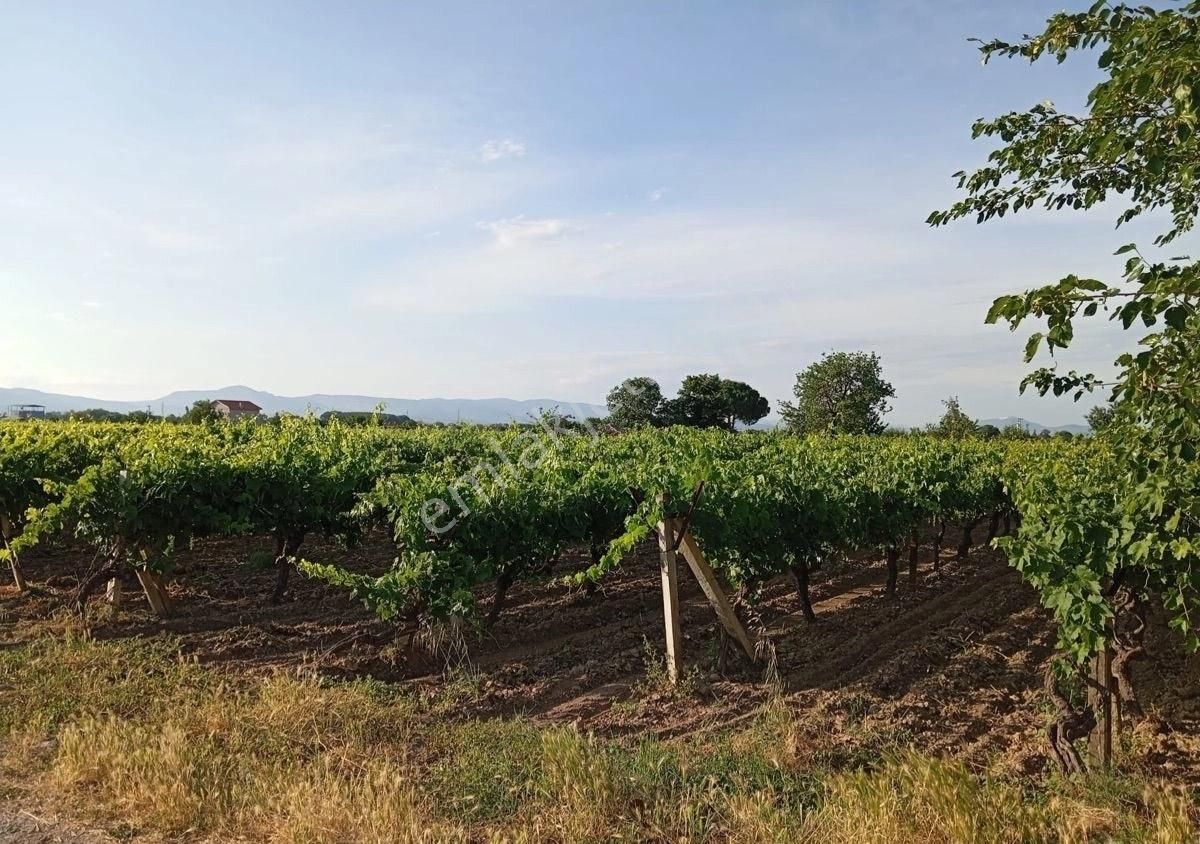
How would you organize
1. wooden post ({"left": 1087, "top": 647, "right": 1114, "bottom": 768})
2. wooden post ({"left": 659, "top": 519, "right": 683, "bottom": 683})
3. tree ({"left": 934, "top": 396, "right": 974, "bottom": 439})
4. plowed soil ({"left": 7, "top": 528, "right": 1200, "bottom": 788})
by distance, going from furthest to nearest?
tree ({"left": 934, "top": 396, "right": 974, "bottom": 439}) < wooden post ({"left": 659, "top": 519, "right": 683, "bottom": 683}) < plowed soil ({"left": 7, "top": 528, "right": 1200, "bottom": 788}) < wooden post ({"left": 1087, "top": 647, "right": 1114, "bottom": 768})

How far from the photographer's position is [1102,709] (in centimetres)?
445

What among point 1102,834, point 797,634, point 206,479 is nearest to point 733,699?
point 797,634

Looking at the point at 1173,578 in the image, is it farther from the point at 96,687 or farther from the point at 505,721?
the point at 96,687

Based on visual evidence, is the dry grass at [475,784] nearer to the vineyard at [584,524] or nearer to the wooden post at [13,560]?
the vineyard at [584,524]

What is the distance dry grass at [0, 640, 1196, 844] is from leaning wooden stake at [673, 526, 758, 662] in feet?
3.40

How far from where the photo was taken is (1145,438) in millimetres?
3664

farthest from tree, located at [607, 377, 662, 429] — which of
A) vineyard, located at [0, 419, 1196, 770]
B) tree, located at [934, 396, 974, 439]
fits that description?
vineyard, located at [0, 419, 1196, 770]

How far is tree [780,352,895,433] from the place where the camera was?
46.0 m

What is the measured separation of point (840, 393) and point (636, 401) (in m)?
13.6

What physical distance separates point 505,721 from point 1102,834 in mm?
3361

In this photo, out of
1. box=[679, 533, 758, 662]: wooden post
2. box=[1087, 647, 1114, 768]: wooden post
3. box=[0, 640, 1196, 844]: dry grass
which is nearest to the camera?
box=[0, 640, 1196, 844]: dry grass

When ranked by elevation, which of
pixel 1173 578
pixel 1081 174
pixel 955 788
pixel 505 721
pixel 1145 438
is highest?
pixel 1081 174

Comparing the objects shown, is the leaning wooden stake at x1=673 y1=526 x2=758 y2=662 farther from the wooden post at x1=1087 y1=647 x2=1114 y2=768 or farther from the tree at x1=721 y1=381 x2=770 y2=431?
the tree at x1=721 y1=381 x2=770 y2=431

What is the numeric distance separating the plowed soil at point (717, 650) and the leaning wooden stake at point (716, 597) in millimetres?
172
